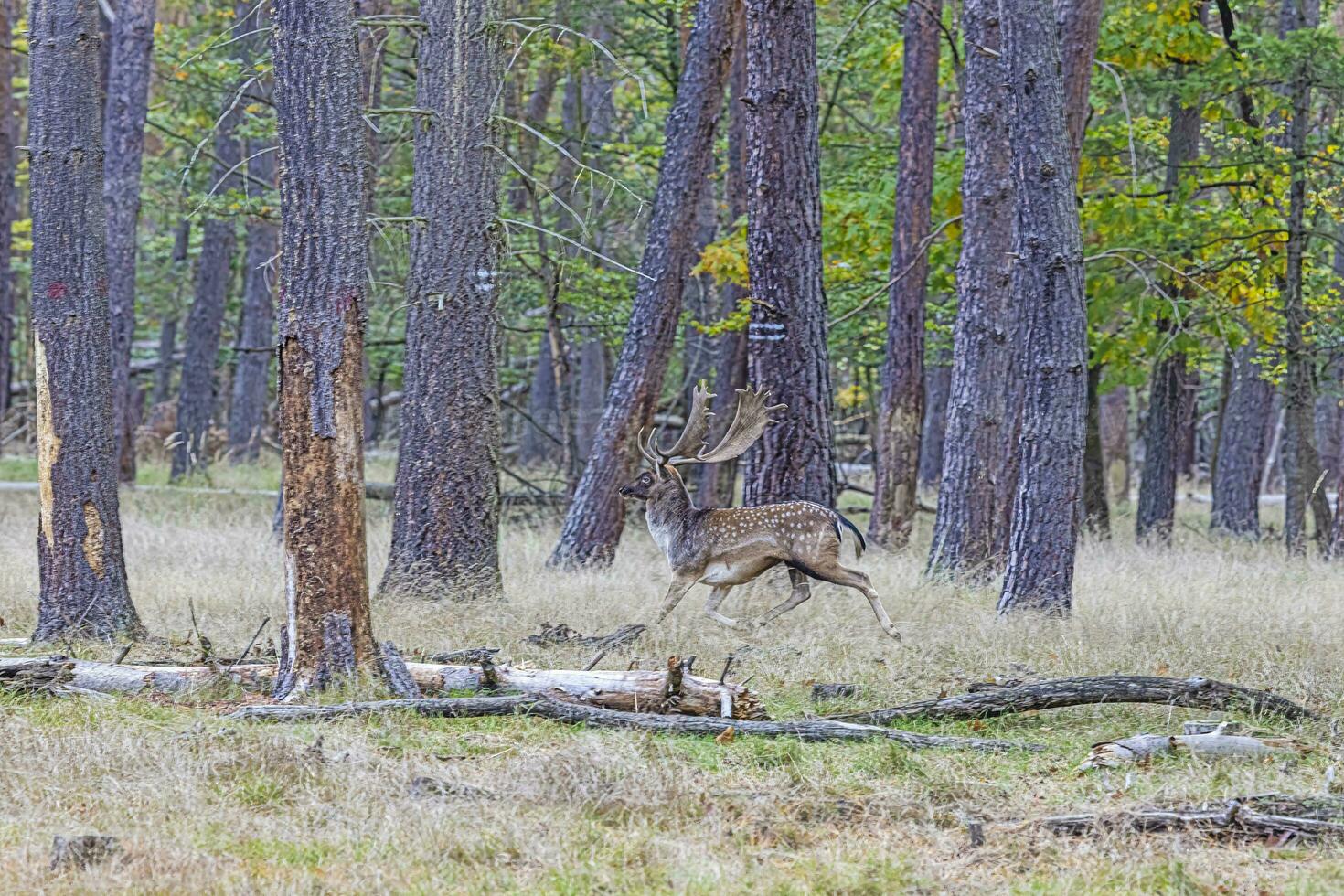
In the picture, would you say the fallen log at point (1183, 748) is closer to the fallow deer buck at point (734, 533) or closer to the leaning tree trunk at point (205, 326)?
the fallow deer buck at point (734, 533)

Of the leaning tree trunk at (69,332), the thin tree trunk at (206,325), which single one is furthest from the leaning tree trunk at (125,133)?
the leaning tree trunk at (69,332)

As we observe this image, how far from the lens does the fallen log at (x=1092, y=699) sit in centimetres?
759

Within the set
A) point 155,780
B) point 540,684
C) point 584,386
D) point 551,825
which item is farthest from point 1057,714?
point 584,386

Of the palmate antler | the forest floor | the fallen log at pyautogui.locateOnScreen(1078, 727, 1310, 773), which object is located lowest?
the forest floor

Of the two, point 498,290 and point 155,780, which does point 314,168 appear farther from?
point 498,290

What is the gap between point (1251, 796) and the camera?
603 cm

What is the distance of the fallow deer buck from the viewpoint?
1047cm

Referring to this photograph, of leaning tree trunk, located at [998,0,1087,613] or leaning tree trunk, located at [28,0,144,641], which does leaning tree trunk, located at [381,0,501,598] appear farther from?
leaning tree trunk, located at [998,0,1087,613]

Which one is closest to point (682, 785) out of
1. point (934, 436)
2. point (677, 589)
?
point (677, 589)

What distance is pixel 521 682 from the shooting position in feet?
26.1

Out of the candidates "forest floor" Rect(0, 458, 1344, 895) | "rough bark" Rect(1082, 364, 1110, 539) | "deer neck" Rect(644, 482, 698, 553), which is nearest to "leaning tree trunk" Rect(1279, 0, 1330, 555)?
"rough bark" Rect(1082, 364, 1110, 539)

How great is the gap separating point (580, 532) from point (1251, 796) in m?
9.29

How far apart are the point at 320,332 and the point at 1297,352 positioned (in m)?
11.7

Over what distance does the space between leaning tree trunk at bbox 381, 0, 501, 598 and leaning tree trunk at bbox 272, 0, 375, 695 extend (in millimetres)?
3669
